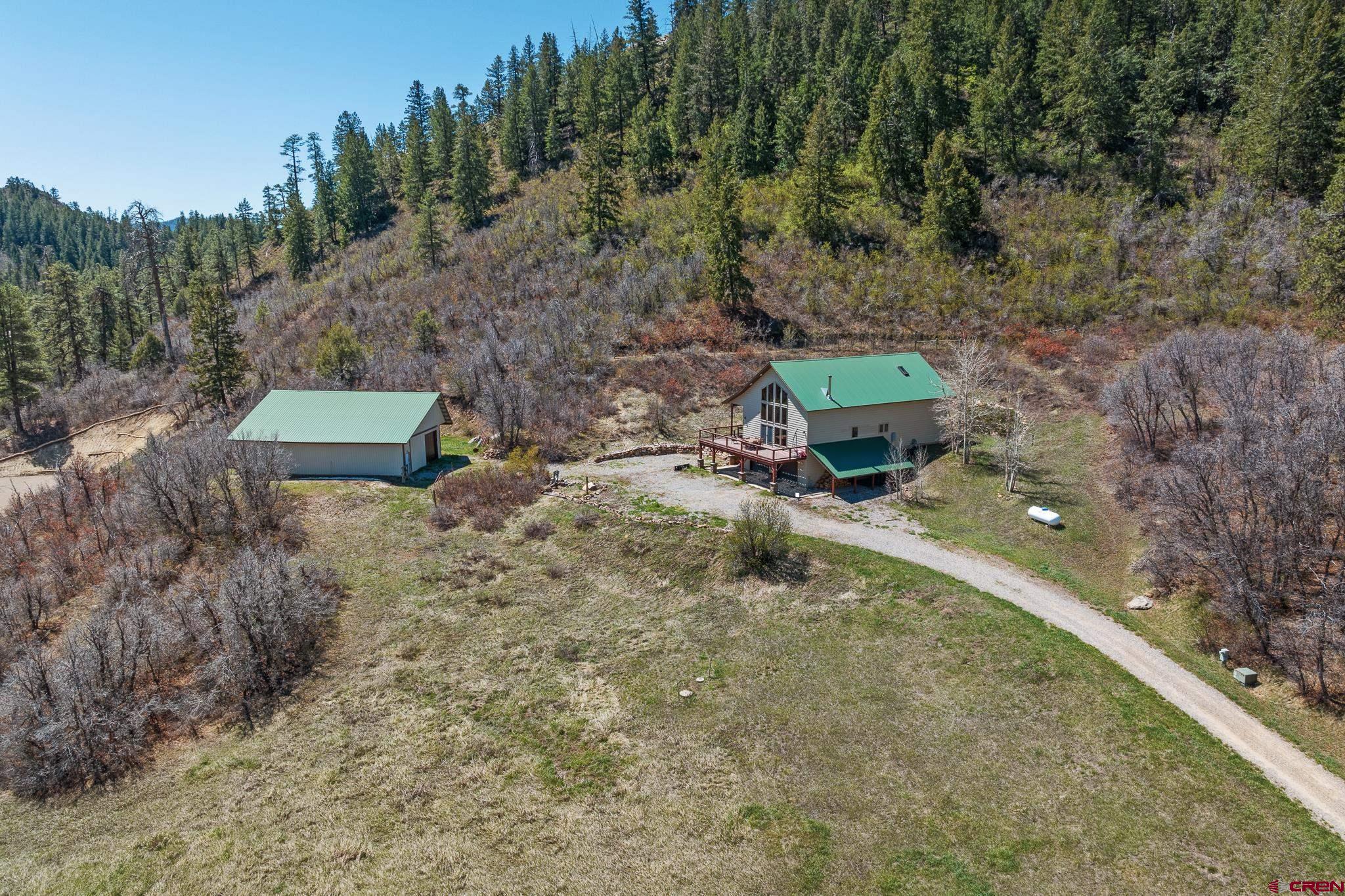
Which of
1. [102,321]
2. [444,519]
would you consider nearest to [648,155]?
[444,519]

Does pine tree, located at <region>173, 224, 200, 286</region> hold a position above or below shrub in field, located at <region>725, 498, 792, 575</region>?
above

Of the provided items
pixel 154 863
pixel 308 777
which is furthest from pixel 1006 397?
pixel 154 863

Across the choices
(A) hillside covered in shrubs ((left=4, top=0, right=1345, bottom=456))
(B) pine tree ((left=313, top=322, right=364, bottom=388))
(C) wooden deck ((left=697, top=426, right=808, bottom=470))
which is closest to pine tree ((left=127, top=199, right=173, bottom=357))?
(A) hillside covered in shrubs ((left=4, top=0, right=1345, bottom=456))

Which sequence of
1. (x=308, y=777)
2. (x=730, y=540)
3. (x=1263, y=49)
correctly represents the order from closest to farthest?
(x=308, y=777)
(x=730, y=540)
(x=1263, y=49)

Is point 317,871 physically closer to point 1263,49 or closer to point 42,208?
point 1263,49

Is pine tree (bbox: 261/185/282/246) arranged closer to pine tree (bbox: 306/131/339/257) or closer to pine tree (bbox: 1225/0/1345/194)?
pine tree (bbox: 306/131/339/257)
